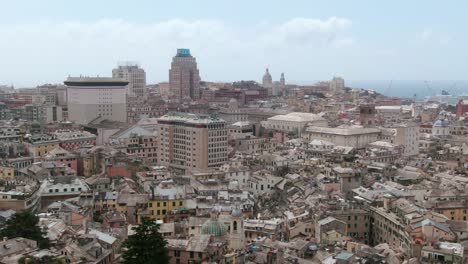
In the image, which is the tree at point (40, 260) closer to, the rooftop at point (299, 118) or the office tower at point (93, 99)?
the rooftop at point (299, 118)

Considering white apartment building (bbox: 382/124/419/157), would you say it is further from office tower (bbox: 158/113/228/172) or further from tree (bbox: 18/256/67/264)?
tree (bbox: 18/256/67/264)

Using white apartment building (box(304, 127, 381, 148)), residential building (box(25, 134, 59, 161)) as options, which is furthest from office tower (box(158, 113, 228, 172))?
white apartment building (box(304, 127, 381, 148))

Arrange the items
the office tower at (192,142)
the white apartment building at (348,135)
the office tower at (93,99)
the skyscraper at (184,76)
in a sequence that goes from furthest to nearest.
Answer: the skyscraper at (184,76), the office tower at (93,99), the white apartment building at (348,135), the office tower at (192,142)

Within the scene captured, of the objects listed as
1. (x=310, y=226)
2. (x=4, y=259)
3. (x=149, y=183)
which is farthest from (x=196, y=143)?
(x=4, y=259)

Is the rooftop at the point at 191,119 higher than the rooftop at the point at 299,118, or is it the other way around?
the rooftop at the point at 191,119

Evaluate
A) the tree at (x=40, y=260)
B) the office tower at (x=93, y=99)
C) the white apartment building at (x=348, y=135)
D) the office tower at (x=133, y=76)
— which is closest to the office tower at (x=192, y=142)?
the white apartment building at (x=348, y=135)
